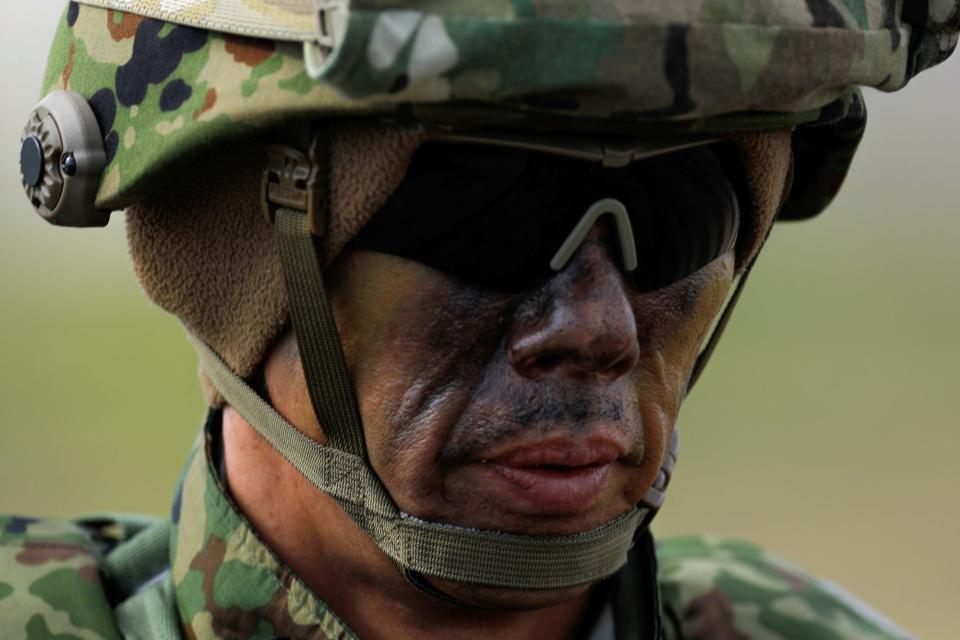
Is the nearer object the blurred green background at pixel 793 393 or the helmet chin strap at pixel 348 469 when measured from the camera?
the helmet chin strap at pixel 348 469

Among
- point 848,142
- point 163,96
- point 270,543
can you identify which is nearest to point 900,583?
point 848,142

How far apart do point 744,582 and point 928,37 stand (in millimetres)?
1088

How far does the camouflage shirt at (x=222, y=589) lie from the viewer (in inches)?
88.0

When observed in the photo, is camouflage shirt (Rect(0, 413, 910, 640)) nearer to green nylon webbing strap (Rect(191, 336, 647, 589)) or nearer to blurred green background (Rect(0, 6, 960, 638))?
green nylon webbing strap (Rect(191, 336, 647, 589))

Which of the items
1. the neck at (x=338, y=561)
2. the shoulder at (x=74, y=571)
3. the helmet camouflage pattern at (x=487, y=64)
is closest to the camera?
the helmet camouflage pattern at (x=487, y=64)

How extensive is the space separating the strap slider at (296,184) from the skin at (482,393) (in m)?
0.07

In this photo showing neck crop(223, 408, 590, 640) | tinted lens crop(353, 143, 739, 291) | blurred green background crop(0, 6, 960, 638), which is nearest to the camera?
tinted lens crop(353, 143, 739, 291)

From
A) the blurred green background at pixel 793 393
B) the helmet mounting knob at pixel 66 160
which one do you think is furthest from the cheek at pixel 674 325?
the blurred green background at pixel 793 393

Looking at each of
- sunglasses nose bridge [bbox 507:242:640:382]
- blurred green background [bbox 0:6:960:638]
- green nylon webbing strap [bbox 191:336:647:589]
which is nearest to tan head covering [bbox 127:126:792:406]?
green nylon webbing strap [bbox 191:336:647:589]

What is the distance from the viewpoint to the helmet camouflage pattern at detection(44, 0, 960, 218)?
5.75 ft

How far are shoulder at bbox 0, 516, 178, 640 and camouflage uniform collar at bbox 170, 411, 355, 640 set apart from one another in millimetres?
140

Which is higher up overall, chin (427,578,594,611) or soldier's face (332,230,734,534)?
soldier's face (332,230,734,534)

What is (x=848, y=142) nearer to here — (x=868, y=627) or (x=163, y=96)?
(x=868, y=627)

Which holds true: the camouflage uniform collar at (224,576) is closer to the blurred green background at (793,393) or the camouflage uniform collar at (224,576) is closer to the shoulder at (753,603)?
the shoulder at (753,603)
